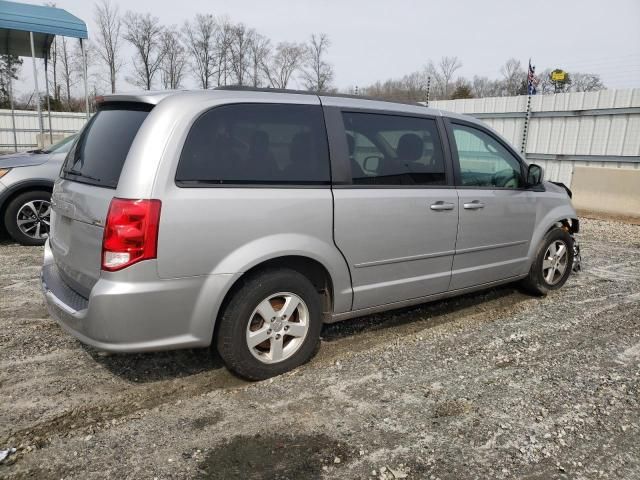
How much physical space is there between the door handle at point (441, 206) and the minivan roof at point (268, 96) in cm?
78

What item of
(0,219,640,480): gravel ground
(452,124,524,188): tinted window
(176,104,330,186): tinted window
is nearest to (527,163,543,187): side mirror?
(452,124,524,188): tinted window

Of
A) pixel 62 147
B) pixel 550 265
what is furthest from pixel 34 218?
pixel 550 265

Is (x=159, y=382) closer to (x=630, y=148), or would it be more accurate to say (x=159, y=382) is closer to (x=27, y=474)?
(x=27, y=474)

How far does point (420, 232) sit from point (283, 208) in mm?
1252

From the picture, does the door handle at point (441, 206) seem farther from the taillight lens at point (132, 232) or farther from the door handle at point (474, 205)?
the taillight lens at point (132, 232)

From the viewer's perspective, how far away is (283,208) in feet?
10.2

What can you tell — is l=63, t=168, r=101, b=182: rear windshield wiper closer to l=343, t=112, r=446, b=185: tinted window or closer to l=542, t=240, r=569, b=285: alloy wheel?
l=343, t=112, r=446, b=185: tinted window

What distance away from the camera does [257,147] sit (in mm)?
3107

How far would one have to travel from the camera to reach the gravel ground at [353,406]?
248 centimetres

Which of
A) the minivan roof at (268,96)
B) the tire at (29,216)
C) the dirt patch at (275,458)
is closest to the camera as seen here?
the dirt patch at (275,458)

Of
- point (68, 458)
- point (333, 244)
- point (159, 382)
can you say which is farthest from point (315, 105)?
point (68, 458)

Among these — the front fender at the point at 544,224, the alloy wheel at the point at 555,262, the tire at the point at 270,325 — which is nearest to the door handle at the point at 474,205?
the front fender at the point at 544,224

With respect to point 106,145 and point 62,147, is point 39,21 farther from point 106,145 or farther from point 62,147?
point 106,145

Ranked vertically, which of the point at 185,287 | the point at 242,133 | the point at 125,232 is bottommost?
the point at 185,287
